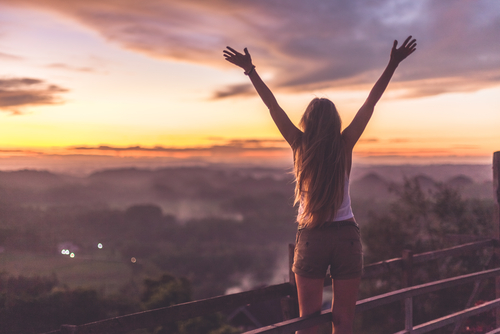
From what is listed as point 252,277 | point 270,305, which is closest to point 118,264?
point 252,277

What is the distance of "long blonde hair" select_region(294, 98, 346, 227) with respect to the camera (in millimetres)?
2172

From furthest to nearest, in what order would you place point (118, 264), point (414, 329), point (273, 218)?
point (273, 218), point (118, 264), point (414, 329)

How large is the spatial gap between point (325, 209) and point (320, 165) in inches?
9.2

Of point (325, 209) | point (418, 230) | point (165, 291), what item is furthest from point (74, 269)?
point (325, 209)

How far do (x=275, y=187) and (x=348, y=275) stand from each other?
372 feet

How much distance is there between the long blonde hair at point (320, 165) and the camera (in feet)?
7.13

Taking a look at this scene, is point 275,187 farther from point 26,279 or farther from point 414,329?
point 414,329

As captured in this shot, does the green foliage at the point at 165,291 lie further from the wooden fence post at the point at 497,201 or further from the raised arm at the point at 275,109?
the raised arm at the point at 275,109

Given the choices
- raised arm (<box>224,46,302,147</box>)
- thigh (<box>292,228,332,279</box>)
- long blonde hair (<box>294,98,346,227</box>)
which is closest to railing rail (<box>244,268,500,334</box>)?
thigh (<box>292,228,332,279</box>)

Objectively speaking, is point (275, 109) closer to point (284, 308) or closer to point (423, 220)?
point (284, 308)

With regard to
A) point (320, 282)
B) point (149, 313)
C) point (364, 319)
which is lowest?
point (364, 319)

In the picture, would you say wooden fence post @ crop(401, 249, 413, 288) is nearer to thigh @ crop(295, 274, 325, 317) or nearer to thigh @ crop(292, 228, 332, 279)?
thigh @ crop(295, 274, 325, 317)

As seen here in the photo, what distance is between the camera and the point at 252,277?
9500 centimetres

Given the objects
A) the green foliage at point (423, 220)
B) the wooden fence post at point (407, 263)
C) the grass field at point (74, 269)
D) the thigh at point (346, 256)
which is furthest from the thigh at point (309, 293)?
the grass field at point (74, 269)
